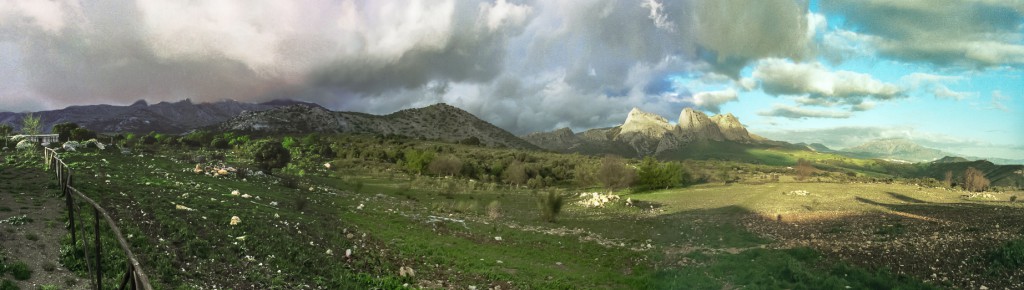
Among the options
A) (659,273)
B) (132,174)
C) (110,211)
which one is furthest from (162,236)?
(132,174)

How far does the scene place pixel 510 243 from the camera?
22.2 meters

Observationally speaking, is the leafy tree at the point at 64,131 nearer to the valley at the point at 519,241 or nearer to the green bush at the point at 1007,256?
the valley at the point at 519,241

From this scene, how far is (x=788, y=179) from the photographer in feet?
234

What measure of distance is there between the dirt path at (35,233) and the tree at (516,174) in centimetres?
5145

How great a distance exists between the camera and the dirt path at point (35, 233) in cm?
987

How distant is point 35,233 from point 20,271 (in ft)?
12.1

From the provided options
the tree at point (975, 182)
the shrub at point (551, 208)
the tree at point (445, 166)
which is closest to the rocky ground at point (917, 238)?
the shrub at point (551, 208)

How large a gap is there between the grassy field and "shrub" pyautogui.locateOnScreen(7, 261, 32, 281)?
2.49 feet

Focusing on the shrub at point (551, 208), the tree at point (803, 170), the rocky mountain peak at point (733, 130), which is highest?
the rocky mountain peak at point (733, 130)

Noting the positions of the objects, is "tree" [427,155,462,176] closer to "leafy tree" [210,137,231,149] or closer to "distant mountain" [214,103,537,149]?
"leafy tree" [210,137,231,149]

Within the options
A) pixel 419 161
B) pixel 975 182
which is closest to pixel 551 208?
pixel 419 161

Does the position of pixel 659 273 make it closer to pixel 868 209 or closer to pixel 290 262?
pixel 290 262

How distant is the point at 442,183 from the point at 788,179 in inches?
2248

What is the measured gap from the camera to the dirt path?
987 centimetres
